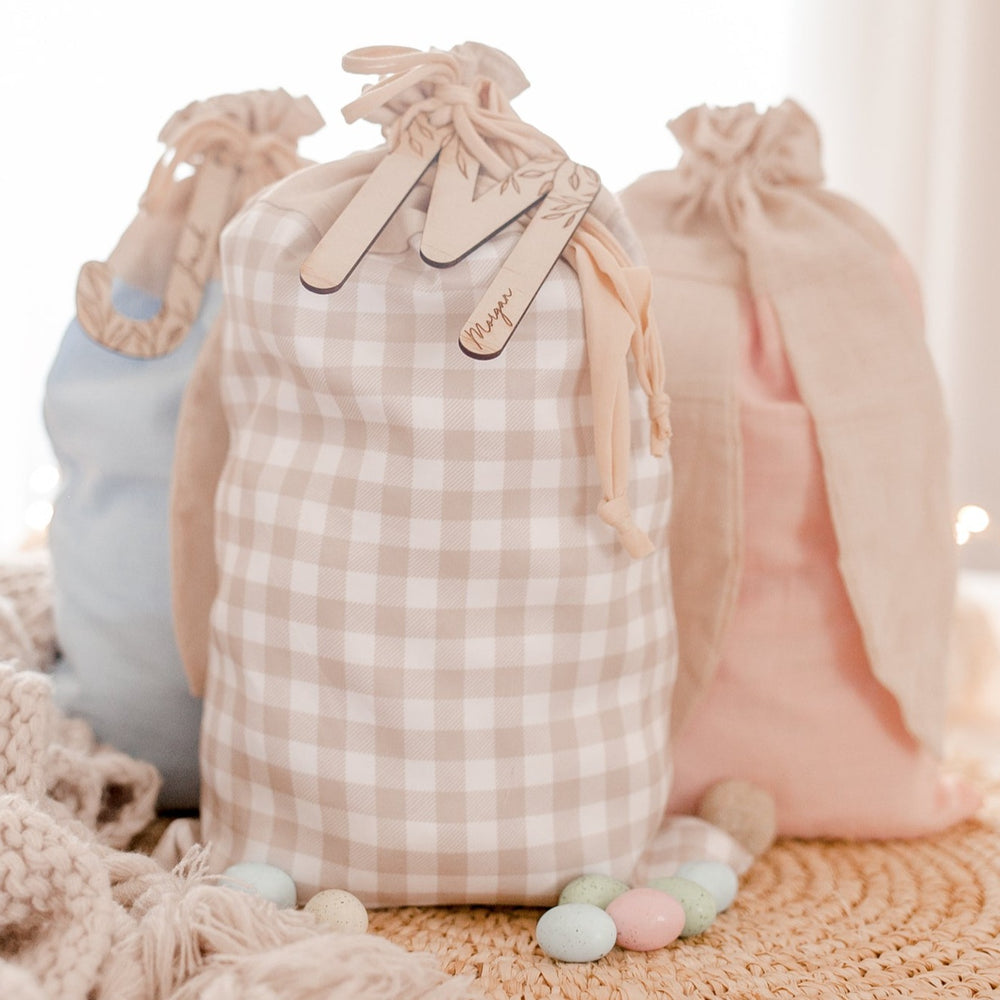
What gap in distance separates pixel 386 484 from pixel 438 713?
14 cm

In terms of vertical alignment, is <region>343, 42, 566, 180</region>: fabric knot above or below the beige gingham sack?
above

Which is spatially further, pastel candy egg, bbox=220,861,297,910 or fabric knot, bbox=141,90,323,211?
fabric knot, bbox=141,90,323,211

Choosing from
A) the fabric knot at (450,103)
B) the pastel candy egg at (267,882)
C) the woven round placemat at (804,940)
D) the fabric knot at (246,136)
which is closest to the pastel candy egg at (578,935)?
the woven round placemat at (804,940)

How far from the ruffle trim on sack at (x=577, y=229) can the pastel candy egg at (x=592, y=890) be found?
20 cm

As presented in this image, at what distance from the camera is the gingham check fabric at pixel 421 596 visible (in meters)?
0.66

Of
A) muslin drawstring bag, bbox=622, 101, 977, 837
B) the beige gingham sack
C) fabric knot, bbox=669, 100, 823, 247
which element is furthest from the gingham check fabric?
fabric knot, bbox=669, 100, 823, 247

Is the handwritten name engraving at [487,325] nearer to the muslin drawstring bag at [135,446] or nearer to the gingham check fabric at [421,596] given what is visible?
the gingham check fabric at [421,596]

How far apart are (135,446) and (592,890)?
443mm

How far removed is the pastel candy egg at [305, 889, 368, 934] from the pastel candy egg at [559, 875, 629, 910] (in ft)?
0.40

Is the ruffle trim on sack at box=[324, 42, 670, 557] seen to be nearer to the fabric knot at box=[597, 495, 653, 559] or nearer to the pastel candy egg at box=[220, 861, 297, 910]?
the fabric knot at box=[597, 495, 653, 559]

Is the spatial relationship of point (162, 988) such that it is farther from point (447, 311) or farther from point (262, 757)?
point (447, 311)

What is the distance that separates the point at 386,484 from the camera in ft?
2.19

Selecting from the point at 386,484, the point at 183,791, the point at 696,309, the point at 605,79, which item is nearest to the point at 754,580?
the point at 696,309

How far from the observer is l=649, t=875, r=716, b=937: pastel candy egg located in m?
0.67
